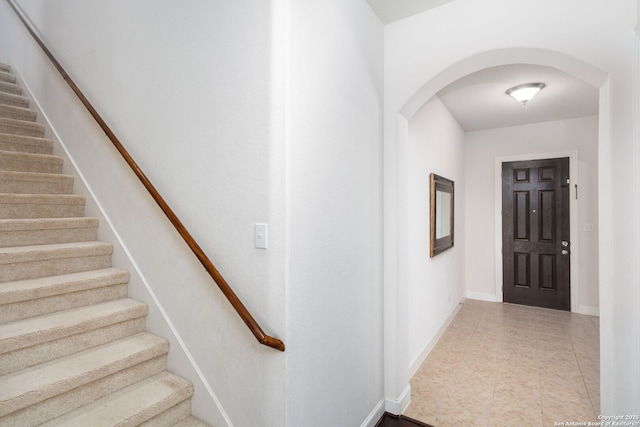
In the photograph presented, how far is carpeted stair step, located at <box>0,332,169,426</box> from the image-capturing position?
1383 millimetres

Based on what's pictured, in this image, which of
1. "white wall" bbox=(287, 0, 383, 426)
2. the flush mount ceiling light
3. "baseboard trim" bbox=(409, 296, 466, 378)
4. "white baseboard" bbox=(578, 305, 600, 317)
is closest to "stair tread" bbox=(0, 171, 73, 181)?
"white wall" bbox=(287, 0, 383, 426)

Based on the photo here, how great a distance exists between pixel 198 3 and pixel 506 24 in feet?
5.87

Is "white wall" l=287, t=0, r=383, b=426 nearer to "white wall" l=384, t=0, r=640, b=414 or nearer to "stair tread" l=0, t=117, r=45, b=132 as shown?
"white wall" l=384, t=0, r=640, b=414

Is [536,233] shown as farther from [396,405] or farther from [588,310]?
[396,405]

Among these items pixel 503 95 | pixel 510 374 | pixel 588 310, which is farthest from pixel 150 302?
pixel 588 310

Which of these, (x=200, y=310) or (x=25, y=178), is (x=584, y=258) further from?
(x=25, y=178)

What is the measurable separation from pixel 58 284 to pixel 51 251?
28cm

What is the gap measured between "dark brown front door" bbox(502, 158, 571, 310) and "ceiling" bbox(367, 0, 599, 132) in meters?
0.76

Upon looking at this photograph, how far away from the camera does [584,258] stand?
455 cm

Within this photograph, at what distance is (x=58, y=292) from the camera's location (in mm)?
1849

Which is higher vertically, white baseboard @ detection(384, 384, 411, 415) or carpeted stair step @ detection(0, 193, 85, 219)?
carpeted stair step @ detection(0, 193, 85, 219)

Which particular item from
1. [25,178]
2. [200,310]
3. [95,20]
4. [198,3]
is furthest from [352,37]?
[25,178]

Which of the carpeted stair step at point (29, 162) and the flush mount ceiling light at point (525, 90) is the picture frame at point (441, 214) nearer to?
the flush mount ceiling light at point (525, 90)

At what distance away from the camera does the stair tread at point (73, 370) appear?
4.53ft
